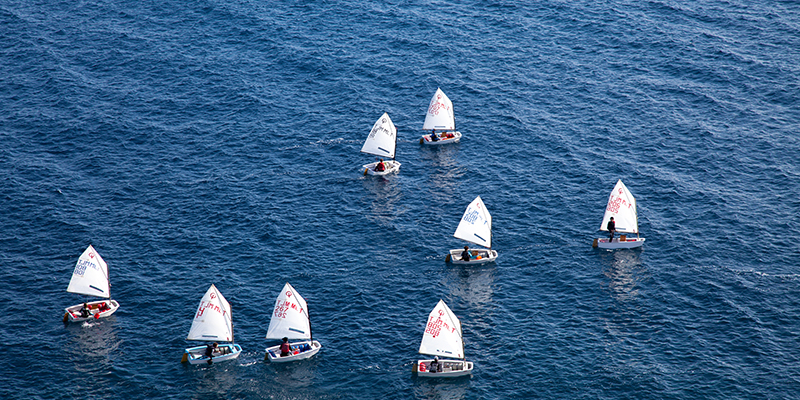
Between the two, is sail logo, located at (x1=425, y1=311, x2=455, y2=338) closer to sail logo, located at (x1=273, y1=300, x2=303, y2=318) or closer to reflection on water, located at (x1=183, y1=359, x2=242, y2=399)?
sail logo, located at (x1=273, y1=300, x2=303, y2=318)

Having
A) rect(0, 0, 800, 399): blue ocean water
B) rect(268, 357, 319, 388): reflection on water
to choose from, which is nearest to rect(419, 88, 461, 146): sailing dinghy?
rect(0, 0, 800, 399): blue ocean water

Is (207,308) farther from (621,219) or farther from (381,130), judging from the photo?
(621,219)

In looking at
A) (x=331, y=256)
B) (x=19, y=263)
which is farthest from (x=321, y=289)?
(x=19, y=263)

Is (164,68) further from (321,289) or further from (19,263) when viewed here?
(321,289)

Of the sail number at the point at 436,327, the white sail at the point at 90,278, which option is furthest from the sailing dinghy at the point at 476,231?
the white sail at the point at 90,278

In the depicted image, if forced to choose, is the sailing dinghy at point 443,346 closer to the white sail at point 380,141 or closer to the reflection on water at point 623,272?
the reflection on water at point 623,272

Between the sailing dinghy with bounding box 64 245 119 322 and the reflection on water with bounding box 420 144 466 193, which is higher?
the reflection on water with bounding box 420 144 466 193
